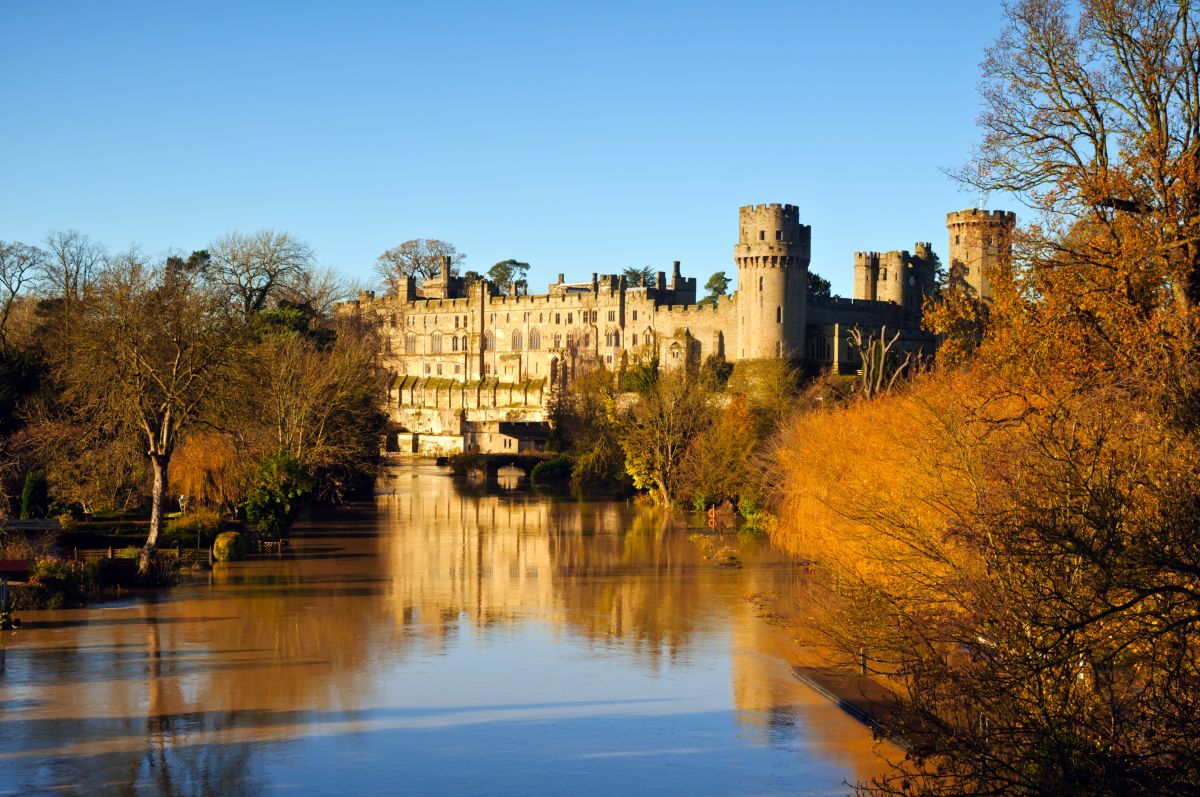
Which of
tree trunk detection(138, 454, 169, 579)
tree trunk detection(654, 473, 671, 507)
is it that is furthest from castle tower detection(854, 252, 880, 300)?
tree trunk detection(138, 454, 169, 579)

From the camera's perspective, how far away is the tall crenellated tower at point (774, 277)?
257ft

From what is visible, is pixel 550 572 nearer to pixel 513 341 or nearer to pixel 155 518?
pixel 155 518

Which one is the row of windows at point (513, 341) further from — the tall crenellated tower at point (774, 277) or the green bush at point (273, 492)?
the green bush at point (273, 492)

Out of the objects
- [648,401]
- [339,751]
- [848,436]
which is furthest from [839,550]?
[648,401]

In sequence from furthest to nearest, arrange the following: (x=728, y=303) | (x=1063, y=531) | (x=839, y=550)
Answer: (x=728, y=303), (x=839, y=550), (x=1063, y=531)

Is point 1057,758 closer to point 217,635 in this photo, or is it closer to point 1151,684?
point 1151,684

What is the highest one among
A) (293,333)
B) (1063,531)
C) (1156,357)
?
(293,333)

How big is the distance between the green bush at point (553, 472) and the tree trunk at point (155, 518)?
39.2 m

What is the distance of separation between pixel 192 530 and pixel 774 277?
4944 centimetres

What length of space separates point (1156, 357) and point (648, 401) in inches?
1576

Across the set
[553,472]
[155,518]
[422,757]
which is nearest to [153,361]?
[155,518]

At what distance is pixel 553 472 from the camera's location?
6900 centimetres

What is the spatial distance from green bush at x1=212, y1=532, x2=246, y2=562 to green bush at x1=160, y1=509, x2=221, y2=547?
102 centimetres

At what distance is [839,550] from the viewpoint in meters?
25.9
